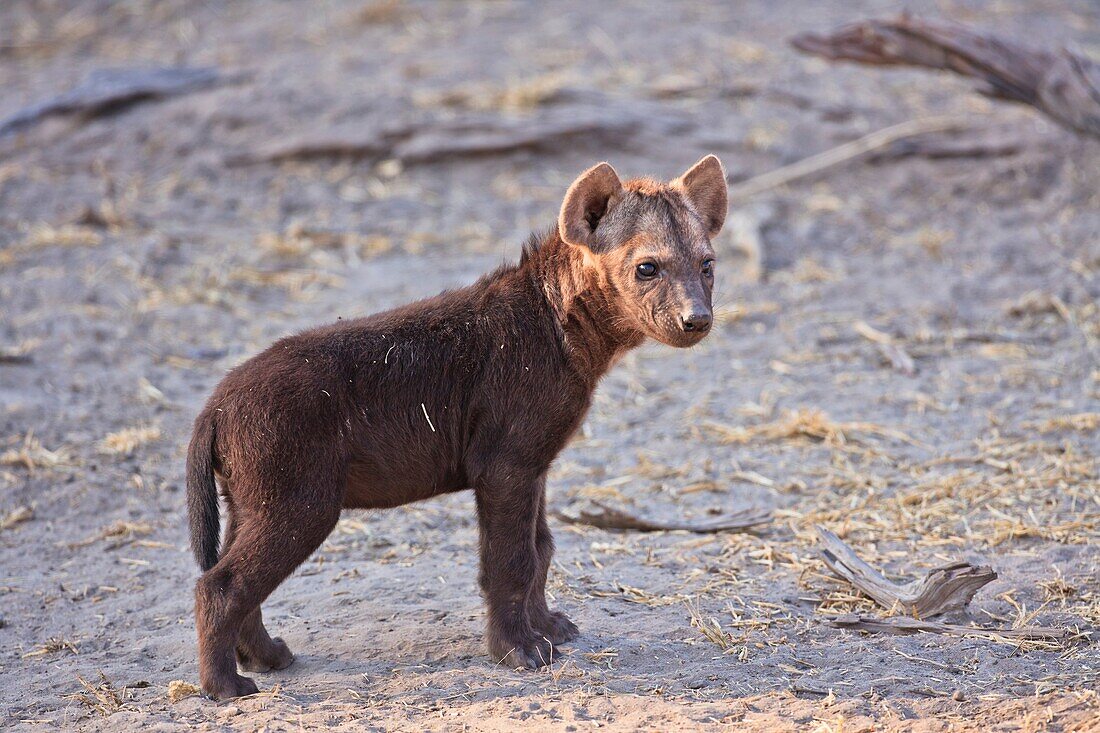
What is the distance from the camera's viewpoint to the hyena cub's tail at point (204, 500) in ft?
15.5

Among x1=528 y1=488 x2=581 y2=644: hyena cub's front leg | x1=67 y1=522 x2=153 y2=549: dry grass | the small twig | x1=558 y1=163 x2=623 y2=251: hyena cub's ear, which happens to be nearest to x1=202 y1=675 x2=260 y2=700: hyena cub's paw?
x1=528 y1=488 x2=581 y2=644: hyena cub's front leg

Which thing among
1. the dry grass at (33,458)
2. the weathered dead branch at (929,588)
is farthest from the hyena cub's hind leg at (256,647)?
the dry grass at (33,458)

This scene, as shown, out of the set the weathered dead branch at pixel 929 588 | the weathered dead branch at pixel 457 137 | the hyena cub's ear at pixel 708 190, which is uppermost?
the hyena cub's ear at pixel 708 190

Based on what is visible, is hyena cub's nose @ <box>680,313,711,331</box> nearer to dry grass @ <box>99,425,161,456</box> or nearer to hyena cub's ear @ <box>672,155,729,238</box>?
hyena cub's ear @ <box>672,155,729,238</box>

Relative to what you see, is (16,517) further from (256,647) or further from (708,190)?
(708,190)

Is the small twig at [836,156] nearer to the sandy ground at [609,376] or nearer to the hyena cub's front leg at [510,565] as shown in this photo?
the sandy ground at [609,376]

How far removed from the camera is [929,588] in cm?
520

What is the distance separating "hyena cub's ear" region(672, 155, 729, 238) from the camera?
5.34 meters

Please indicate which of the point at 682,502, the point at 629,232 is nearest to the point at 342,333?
→ the point at 629,232

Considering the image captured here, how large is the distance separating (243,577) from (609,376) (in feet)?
14.6

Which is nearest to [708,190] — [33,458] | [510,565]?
[510,565]

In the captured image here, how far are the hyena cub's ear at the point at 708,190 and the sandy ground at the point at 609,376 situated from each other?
5.64 ft

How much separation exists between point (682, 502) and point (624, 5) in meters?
8.83

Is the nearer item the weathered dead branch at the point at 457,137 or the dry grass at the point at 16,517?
the dry grass at the point at 16,517
